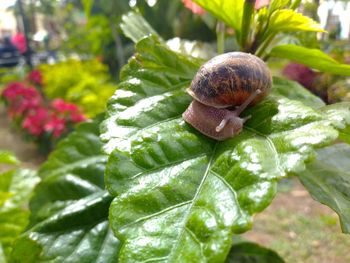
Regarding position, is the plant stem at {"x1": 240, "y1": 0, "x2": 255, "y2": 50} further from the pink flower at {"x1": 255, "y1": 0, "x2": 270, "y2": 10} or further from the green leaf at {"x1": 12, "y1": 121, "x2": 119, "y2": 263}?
the green leaf at {"x1": 12, "y1": 121, "x2": 119, "y2": 263}

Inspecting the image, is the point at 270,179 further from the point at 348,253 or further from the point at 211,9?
the point at 348,253

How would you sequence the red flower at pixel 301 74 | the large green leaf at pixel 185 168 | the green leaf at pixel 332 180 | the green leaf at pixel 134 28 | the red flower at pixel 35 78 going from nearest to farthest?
the large green leaf at pixel 185 168, the green leaf at pixel 332 180, the green leaf at pixel 134 28, the red flower at pixel 301 74, the red flower at pixel 35 78

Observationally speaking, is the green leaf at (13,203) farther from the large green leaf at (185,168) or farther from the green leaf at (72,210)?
the large green leaf at (185,168)

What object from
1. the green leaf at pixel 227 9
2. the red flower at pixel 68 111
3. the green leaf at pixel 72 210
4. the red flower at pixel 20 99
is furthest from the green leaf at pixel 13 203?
the red flower at pixel 20 99

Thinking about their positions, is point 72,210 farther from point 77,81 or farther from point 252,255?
point 77,81

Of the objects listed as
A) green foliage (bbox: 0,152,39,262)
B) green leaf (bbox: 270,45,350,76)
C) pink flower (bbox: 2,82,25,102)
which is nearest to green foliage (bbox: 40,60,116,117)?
pink flower (bbox: 2,82,25,102)
